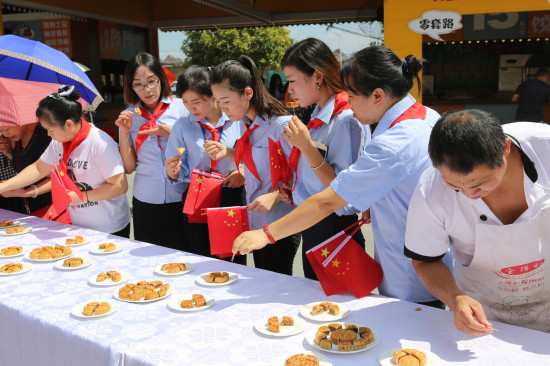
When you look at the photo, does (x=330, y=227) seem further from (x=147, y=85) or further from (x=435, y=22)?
(x=435, y=22)

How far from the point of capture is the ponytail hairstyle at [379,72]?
142cm

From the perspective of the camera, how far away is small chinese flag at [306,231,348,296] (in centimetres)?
149

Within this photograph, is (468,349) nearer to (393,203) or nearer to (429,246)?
(429,246)

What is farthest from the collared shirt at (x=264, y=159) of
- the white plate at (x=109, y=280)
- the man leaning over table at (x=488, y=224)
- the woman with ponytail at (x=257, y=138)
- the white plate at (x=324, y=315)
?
the man leaning over table at (x=488, y=224)

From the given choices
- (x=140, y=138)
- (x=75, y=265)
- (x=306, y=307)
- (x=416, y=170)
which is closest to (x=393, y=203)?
(x=416, y=170)

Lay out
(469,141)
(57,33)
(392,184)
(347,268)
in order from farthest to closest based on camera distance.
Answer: (57,33)
(347,268)
(392,184)
(469,141)

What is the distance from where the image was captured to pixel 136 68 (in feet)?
8.22

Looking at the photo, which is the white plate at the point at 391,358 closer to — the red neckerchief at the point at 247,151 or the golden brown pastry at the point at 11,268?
the red neckerchief at the point at 247,151

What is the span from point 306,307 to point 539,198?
2.13ft

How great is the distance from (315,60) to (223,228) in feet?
2.31

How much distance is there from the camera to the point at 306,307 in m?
1.38

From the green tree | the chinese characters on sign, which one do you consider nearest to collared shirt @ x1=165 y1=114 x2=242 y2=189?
the chinese characters on sign

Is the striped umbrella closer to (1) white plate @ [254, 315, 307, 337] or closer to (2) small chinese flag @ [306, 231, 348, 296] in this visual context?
(2) small chinese flag @ [306, 231, 348, 296]

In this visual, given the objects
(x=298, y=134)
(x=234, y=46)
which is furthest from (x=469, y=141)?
(x=234, y=46)
